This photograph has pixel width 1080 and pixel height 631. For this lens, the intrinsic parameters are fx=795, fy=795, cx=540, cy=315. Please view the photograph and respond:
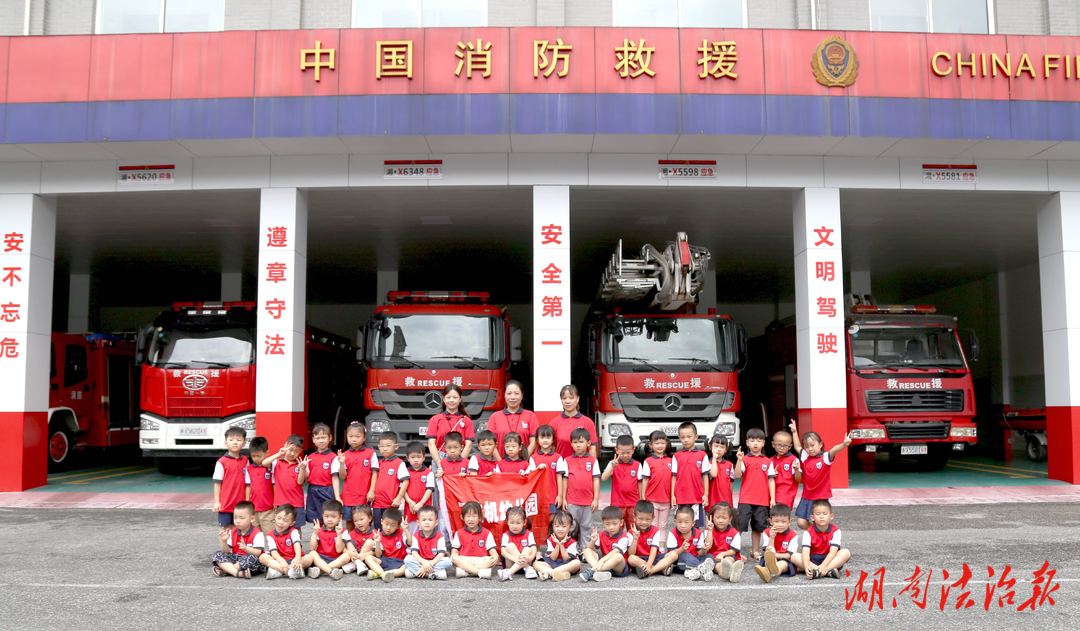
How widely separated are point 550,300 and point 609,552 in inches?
188

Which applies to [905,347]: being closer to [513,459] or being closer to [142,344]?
[513,459]

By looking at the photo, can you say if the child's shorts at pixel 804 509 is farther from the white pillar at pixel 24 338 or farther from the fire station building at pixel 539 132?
the white pillar at pixel 24 338

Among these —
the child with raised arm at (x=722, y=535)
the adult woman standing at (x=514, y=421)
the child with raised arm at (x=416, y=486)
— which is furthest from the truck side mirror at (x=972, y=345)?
the child with raised arm at (x=416, y=486)

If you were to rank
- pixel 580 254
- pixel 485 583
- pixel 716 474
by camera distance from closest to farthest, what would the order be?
pixel 485 583 < pixel 716 474 < pixel 580 254

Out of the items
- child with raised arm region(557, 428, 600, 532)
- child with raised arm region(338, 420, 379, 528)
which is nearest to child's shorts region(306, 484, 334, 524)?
child with raised arm region(338, 420, 379, 528)

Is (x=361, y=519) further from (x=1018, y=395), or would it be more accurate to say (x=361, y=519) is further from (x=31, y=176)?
(x=1018, y=395)

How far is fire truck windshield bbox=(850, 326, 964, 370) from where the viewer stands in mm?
12227

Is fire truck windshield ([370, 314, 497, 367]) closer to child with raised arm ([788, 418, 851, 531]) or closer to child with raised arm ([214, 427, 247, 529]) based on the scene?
child with raised arm ([214, 427, 247, 529])

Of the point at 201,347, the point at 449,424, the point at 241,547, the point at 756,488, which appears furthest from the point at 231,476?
the point at 201,347

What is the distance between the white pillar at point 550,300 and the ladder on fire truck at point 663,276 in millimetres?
1208

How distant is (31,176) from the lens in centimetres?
1070

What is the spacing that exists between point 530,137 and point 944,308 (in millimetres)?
15859

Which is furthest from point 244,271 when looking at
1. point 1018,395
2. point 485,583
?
point 1018,395

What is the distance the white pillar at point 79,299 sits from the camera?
695 inches
